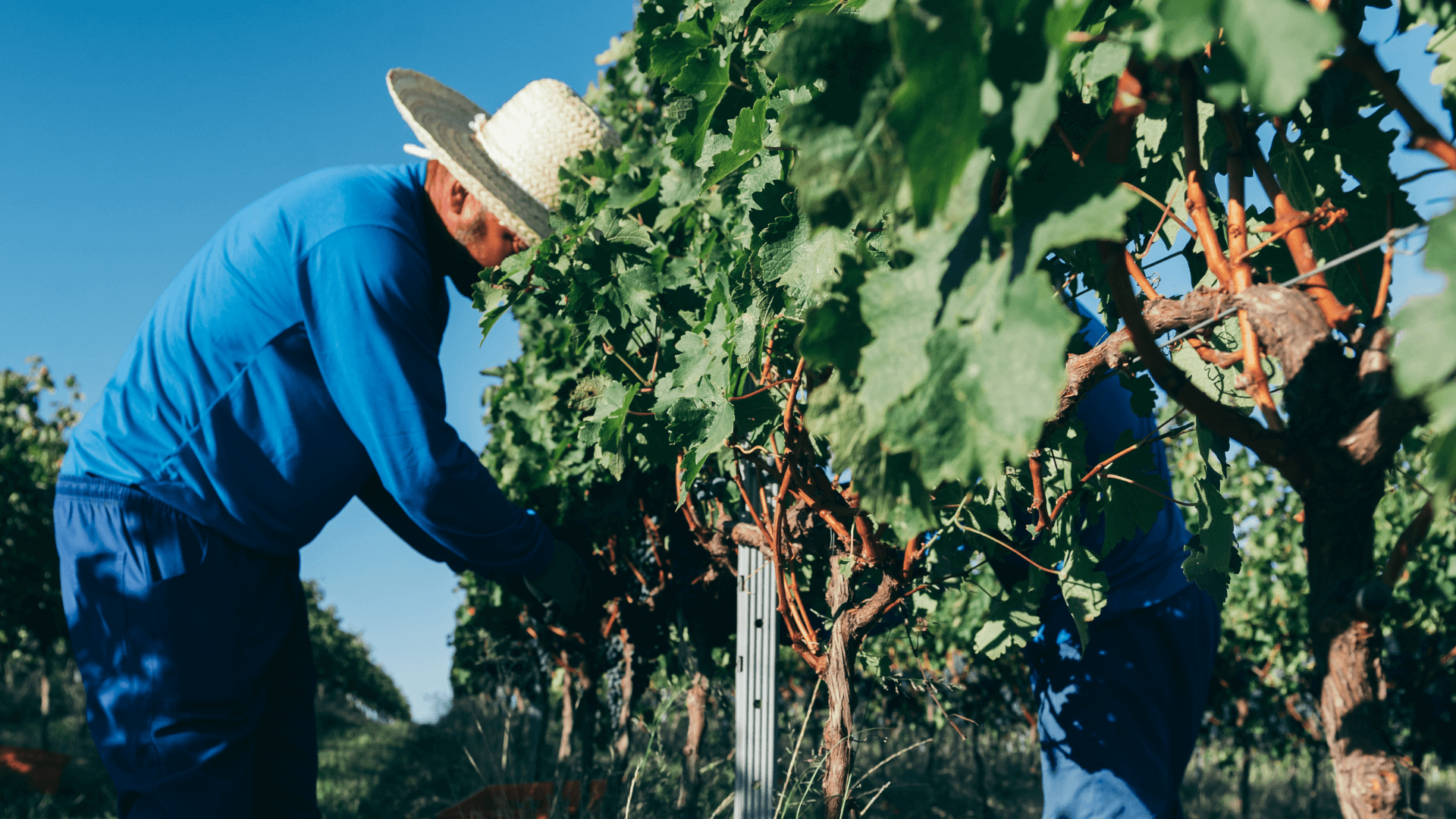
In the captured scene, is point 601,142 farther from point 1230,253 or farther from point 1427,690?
point 1427,690

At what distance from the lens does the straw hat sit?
7.80 feet

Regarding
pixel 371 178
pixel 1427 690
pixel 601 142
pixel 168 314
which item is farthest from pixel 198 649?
pixel 1427 690

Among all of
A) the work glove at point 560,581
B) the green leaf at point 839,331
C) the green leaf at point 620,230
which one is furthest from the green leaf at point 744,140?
the work glove at point 560,581

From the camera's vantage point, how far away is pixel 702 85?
171 centimetres

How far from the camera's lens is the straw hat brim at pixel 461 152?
7.64 ft

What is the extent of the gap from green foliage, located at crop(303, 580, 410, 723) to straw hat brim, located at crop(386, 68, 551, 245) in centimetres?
1712

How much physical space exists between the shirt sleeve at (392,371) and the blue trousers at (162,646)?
47 centimetres

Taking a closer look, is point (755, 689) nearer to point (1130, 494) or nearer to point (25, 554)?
point (1130, 494)

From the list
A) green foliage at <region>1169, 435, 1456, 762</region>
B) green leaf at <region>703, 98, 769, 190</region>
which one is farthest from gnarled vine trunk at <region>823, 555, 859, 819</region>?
green foliage at <region>1169, 435, 1456, 762</region>

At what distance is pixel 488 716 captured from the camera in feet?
15.2

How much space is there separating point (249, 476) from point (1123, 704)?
2341 millimetres

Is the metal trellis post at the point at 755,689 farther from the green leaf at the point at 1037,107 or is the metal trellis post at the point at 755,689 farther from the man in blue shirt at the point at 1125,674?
the green leaf at the point at 1037,107

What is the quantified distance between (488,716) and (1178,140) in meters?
4.49

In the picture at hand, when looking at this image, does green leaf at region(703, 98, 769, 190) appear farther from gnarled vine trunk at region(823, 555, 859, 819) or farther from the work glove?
the work glove
